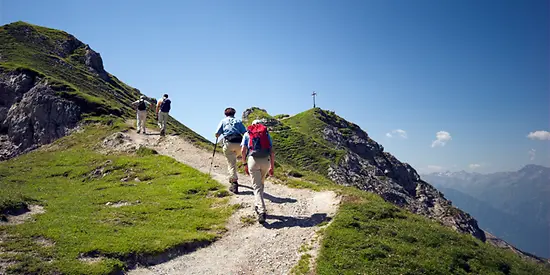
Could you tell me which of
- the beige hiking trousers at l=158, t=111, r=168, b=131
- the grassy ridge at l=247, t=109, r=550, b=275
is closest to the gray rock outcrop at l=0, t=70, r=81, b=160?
the beige hiking trousers at l=158, t=111, r=168, b=131

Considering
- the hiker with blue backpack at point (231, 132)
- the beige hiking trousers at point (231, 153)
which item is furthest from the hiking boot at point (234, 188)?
the hiker with blue backpack at point (231, 132)

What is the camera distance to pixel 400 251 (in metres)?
11.3

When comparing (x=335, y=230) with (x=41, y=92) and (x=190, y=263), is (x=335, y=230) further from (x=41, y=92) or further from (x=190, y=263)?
(x=41, y=92)

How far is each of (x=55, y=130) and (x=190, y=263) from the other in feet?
122

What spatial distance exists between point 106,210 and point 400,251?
43.1ft

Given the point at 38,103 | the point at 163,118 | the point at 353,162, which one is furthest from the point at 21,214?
the point at 353,162

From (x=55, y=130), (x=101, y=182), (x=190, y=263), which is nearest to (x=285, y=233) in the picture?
(x=190, y=263)

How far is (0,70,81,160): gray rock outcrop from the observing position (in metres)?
39.2

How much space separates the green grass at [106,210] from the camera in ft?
35.5

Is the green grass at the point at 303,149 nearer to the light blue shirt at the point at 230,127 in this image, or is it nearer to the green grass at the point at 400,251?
the light blue shirt at the point at 230,127

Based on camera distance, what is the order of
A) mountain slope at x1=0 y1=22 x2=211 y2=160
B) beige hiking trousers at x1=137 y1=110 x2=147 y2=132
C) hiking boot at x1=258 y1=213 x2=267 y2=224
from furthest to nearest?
1. mountain slope at x1=0 y1=22 x2=211 y2=160
2. beige hiking trousers at x1=137 y1=110 x2=147 y2=132
3. hiking boot at x1=258 y1=213 x2=267 y2=224

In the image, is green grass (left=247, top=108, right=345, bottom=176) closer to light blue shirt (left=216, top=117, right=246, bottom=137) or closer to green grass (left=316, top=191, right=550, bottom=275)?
light blue shirt (left=216, top=117, right=246, bottom=137)

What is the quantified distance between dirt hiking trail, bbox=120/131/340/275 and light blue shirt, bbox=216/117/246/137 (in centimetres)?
353

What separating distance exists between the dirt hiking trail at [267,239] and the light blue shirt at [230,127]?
3.53 metres
